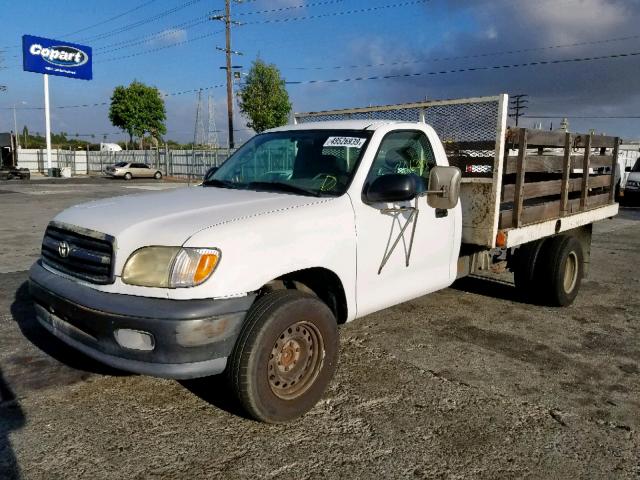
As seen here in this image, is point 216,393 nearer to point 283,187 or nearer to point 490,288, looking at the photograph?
point 283,187

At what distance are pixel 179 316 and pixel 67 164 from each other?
177 ft

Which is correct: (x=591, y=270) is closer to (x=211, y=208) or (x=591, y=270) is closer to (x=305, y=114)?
(x=305, y=114)

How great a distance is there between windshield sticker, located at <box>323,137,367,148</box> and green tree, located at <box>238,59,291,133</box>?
3179 centimetres

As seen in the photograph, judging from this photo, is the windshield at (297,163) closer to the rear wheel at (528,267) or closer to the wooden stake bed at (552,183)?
the wooden stake bed at (552,183)

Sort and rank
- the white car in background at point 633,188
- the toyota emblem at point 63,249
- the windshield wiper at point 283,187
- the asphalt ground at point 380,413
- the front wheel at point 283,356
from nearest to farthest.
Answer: the asphalt ground at point 380,413 → the front wheel at point 283,356 → the toyota emblem at point 63,249 → the windshield wiper at point 283,187 → the white car in background at point 633,188

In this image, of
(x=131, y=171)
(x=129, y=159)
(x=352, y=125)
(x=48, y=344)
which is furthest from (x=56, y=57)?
(x=352, y=125)

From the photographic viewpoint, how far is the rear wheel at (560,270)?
5.54 meters

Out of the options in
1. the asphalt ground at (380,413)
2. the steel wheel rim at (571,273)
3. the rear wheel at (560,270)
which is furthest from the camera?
the steel wheel rim at (571,273)

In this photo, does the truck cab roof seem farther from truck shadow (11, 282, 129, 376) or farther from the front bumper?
truck shadow (11, 282, 129, 376)

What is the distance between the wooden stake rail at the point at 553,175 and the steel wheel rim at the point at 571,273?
0.52 m

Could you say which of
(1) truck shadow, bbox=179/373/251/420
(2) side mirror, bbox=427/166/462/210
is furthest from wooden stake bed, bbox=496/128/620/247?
(1) truck shadow, bbox=179/373/251/420

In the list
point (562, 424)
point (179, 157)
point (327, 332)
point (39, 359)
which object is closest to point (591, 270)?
point (562, 424)

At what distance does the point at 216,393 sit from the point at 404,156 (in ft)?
7.32

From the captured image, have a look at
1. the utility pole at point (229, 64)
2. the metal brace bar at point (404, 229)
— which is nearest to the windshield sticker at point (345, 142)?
the metal brace bar at point (404, 229)
